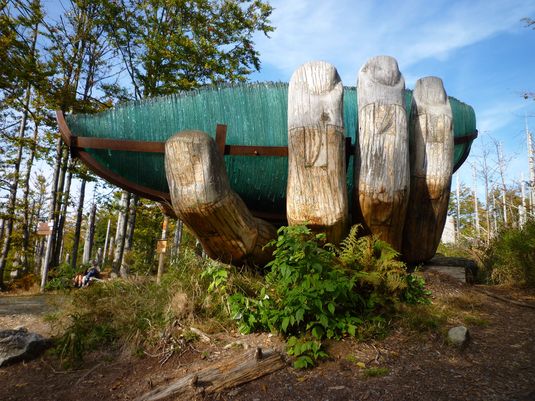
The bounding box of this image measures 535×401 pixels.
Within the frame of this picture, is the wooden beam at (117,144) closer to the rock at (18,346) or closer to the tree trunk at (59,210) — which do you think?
the rock at (18,346)

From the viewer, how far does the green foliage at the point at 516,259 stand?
17.5 feet

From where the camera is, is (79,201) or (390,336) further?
(79,201)

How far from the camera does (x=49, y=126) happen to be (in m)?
12.0

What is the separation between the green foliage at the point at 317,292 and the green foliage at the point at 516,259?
2.60m

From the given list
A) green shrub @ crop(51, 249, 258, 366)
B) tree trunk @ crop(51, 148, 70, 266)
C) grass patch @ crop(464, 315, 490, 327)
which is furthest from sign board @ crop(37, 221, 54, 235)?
grass patch @ crop(464, 315, 490, 327)

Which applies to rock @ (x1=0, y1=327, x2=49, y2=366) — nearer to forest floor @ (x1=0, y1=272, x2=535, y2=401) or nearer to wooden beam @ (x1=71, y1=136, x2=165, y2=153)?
forest floor @ (x1=0, y1=272, x2=535, y2=401)

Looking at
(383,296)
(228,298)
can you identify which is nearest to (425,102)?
(383,296)

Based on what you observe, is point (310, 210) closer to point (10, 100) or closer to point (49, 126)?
point (49, 126)

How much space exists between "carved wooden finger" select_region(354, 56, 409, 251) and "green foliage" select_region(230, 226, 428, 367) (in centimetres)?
29

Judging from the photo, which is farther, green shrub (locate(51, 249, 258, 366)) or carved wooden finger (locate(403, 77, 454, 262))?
carved wooden finger (locate(403, 77, 454, 262))

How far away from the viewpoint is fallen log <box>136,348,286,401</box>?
2.85 metres

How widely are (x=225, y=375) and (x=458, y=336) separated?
1937 mm

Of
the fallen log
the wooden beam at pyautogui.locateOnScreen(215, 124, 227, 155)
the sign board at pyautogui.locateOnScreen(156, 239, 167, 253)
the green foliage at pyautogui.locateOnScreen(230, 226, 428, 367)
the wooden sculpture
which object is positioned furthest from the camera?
the sign board at pyautogui.locateOnScreen(156, 239, 167, 253)

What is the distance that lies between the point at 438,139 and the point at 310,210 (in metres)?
1.65
